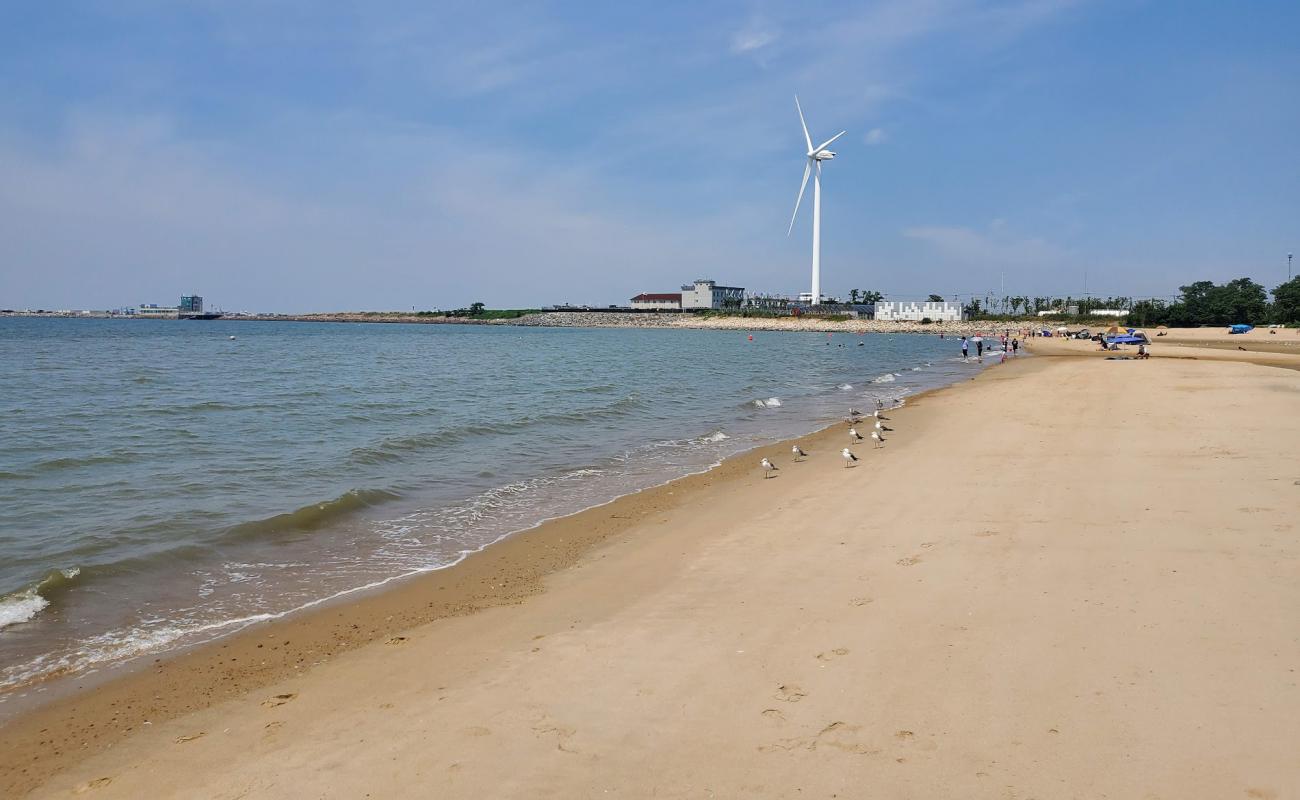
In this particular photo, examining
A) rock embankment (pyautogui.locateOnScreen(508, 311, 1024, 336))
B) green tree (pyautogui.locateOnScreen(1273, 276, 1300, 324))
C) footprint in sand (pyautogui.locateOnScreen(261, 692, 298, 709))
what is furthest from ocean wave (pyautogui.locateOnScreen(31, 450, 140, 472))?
rock embankment (pyautogui.locateOnScreen(508, 311, 1024, 336))

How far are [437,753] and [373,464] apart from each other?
41.5ft

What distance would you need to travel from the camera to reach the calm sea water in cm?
866

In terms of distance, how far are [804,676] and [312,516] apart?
9414 millimetres

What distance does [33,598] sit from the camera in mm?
8516

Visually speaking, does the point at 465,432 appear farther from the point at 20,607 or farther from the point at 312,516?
the point at 20,607

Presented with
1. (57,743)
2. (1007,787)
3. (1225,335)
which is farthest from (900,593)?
(1225,335)

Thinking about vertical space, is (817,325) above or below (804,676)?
above

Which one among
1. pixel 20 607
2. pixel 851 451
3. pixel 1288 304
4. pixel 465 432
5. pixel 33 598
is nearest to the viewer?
pixel 20 607

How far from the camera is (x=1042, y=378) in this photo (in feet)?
111

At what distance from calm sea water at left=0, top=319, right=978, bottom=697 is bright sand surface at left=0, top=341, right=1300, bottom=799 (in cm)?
157

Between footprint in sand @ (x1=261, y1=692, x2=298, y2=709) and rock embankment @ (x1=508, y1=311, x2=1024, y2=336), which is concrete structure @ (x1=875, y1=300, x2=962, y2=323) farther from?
footprint in sand @ (x1=261, y1=692, x2=298, y2=709)

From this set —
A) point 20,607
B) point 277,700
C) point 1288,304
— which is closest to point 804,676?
point 277,700

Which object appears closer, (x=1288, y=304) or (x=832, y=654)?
(x=832, y=654)

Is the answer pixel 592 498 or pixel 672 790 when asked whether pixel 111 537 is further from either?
pixel 672 790
